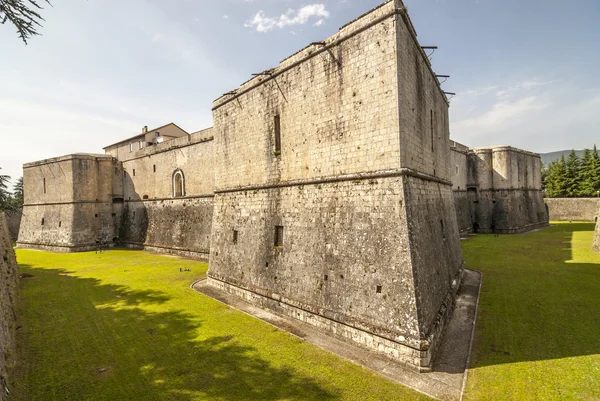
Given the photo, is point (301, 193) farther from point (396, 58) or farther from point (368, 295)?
point (396, 58)

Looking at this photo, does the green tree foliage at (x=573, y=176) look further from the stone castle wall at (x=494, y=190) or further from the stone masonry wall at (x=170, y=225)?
the stone masonry wall at (x=170, y=225)

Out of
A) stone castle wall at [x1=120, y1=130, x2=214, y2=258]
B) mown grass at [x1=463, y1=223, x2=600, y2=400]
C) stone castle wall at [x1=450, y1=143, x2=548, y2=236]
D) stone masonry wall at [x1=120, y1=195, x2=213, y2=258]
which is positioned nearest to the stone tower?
mown grass at [x1=463, y1=223, x2=600, y2=400]

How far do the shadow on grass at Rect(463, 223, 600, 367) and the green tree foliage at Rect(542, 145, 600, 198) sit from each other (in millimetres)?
36373

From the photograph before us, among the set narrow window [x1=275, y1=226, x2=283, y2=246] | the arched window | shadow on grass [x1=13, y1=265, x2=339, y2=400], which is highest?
the arched window

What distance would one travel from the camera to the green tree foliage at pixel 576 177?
45219mm

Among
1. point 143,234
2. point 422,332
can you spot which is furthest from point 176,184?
point 422,332

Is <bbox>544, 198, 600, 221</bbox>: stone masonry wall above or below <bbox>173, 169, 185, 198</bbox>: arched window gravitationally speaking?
below

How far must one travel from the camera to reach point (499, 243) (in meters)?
25.8

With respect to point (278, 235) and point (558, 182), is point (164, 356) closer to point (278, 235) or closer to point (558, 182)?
point (278, 235)

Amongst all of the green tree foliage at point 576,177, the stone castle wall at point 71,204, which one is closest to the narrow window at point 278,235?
the stone castle wall at point 71,204

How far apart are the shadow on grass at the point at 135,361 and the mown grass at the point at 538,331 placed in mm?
4376

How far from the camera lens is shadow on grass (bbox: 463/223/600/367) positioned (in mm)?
8656

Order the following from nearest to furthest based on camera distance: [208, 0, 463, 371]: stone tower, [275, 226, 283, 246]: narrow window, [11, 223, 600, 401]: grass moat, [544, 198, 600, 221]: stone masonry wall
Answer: [11, 223, 600, 401]: grass moat, [208, 0, 463, 371]: stone tower, [275, 226, 283, 246]: narrow window, [544, 198, 600, 221]: stone masonry wall

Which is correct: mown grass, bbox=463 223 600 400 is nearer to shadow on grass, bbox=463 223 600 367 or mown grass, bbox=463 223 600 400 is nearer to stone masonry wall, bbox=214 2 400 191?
shadow on grass, bbox=463 223 600 367
